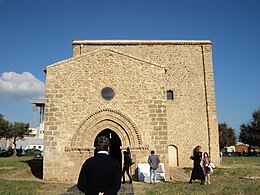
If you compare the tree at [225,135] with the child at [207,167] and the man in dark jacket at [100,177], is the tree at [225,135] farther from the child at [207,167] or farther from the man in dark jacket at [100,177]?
the man in dark jacket at [100,177]

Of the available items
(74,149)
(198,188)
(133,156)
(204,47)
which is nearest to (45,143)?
(74,149)

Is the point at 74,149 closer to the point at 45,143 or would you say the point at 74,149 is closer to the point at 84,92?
the point at 45,143

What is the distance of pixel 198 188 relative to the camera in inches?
410

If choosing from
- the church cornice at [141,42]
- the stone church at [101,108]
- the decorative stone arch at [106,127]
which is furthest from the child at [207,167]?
the church cornice at [141,42]

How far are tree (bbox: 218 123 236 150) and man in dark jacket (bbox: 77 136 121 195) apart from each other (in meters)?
43.8

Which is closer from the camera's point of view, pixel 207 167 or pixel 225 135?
pixel 207 167

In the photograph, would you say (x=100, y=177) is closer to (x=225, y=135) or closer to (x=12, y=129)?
(x=12, y=129)

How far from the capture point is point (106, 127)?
1348 cm

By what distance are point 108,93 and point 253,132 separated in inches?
1306

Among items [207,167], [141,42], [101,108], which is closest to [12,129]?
[141,42]

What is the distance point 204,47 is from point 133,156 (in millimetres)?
11543

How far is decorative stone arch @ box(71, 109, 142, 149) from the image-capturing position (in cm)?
1326

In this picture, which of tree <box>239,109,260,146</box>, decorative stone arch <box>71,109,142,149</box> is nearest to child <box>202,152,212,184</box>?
decorative stone arch <box>71,109,142,149</box>

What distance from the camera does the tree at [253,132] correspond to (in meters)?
39.6
